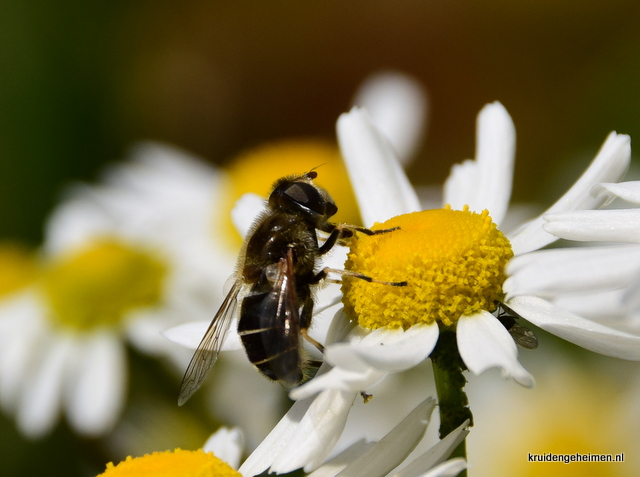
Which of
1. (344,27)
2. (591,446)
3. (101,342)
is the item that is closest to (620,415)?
(591,446)

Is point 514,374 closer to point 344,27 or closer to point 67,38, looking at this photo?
point 67,38

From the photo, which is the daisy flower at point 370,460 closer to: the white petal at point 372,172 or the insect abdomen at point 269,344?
the insect abdomen at point 269,344

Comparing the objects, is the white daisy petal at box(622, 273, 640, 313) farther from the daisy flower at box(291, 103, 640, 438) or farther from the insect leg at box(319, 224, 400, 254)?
the insect leg at box(319, 224, 400, 254)

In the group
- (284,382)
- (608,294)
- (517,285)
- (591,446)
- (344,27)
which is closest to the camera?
(608,294)

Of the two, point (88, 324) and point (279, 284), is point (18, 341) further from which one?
point (279, 284)

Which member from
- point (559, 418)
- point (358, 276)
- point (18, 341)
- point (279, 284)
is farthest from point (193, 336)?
point (18, 341)

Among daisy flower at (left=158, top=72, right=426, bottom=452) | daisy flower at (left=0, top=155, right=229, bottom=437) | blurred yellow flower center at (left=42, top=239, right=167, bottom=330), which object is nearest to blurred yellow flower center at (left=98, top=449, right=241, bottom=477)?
daisy flower at (left=158, top=72, right=426, bottom=452)

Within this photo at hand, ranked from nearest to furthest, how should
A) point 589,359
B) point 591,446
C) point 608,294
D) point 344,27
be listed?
point 608,294 → point 591,446 → point 589,359 → point 344,27

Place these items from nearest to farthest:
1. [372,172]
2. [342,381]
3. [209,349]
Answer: [342,381] → [209,349] → [372,172]
